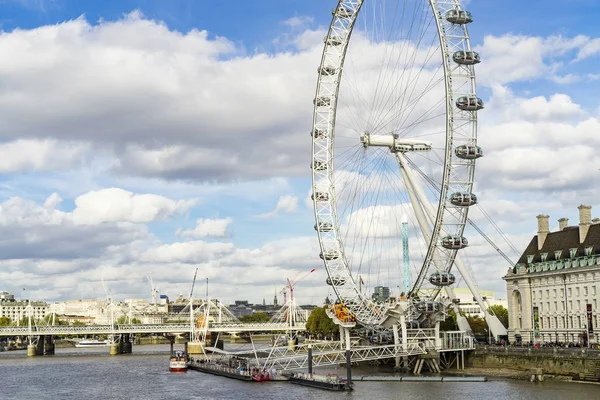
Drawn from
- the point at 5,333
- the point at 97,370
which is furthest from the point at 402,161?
the point at 5,333

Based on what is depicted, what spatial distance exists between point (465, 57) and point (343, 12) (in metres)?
15.7

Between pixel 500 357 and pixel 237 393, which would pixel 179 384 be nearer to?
pixel 237 393

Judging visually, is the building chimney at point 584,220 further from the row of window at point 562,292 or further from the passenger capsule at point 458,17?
the passenger capsule at point 458,17

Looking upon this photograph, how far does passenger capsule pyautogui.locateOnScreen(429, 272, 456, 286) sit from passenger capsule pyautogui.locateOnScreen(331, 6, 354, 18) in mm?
26257

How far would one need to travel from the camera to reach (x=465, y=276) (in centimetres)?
8431

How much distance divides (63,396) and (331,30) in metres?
41.8

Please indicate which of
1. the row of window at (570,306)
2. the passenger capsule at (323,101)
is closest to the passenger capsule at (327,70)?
the passenger capsule at (323,101)

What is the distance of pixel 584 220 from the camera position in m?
85.4

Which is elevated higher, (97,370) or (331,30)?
(331,30)

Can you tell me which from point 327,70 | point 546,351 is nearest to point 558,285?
point 546,351

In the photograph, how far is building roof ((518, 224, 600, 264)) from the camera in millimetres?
82938

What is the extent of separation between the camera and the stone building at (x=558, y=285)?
80.6 m

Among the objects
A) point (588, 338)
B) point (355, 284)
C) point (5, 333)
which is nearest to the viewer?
point (588, 338)

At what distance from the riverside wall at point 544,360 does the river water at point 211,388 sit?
2318mm
